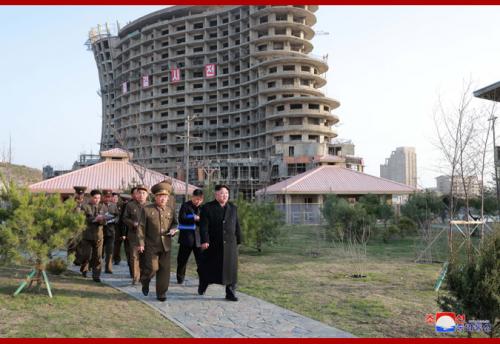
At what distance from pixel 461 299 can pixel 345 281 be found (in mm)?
3224

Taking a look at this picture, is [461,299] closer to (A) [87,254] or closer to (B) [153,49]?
(A) [87,254]

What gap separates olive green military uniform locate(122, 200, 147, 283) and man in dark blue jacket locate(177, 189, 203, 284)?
2.21 ft

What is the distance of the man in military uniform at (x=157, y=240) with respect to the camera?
6.02 m

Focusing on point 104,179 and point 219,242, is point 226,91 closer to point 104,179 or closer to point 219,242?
point 104,179

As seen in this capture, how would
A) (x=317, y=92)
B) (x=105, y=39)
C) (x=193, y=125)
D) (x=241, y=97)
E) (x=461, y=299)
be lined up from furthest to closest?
(x=105, y=39), (x=193, y=125), (x=241, y=97), (x=317, y=92), (x=461, y=299)

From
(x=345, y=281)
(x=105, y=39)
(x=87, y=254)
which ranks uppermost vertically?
(x=105, y=39)

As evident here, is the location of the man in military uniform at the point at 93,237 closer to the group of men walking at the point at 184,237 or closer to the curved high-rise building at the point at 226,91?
the group of men walking at the point at 184,237

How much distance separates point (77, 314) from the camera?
5105 mm

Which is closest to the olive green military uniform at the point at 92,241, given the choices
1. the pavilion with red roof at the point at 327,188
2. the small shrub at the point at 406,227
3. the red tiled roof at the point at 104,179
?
the small shrub at the point at 406,227

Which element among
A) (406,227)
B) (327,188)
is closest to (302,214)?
(327,188)

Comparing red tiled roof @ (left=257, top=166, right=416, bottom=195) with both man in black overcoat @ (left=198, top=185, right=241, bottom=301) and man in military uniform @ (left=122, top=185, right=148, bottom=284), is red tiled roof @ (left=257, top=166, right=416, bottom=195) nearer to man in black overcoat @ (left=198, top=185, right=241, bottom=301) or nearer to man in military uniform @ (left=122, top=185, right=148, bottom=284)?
man in military uniform @ (left=122, top=185, right=148, bottom=284)

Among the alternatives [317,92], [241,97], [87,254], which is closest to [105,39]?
[241,97]

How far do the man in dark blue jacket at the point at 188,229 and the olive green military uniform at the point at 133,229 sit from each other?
672mm

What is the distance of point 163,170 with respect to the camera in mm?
56219
